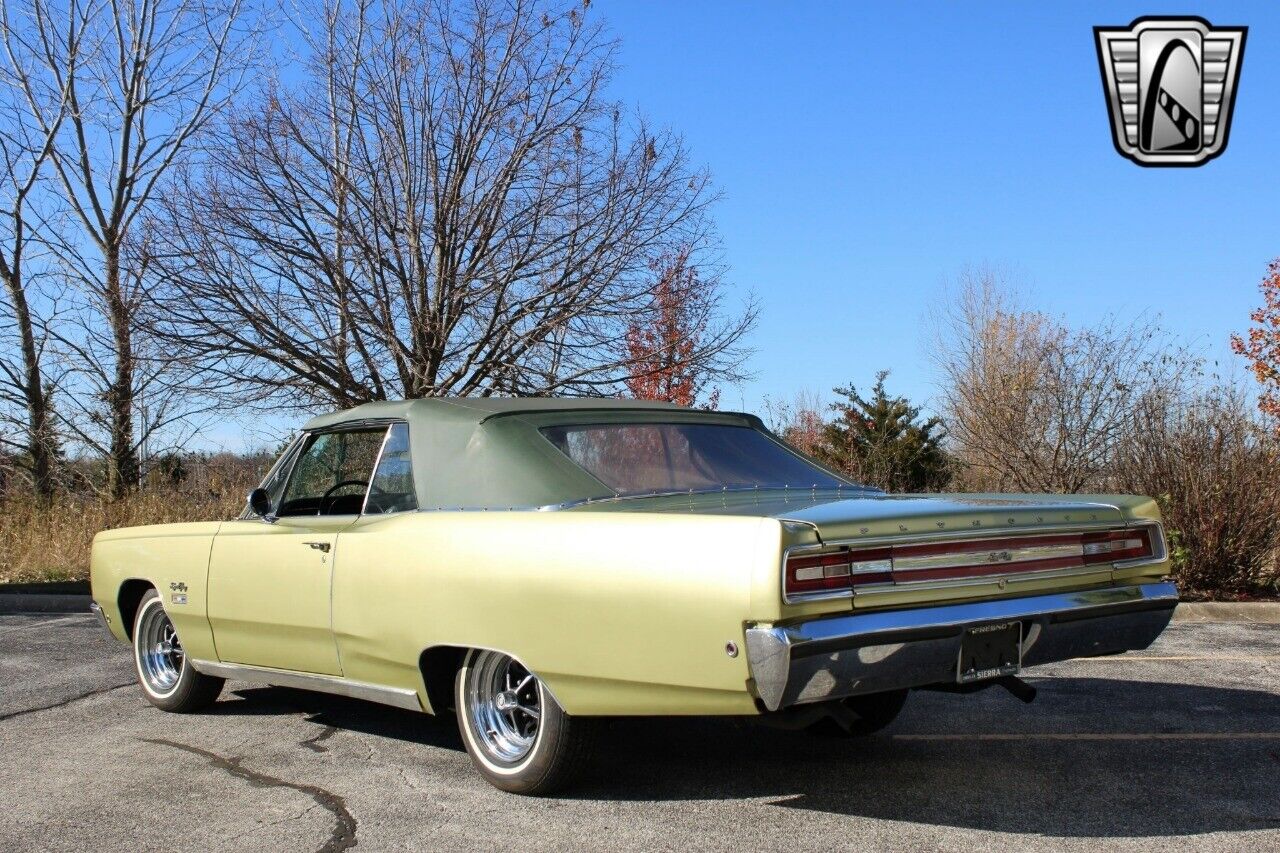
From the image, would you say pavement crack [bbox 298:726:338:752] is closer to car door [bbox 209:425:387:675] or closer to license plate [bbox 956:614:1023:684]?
car door [bbox 209:425:387:675]

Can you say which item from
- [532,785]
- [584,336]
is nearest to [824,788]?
[532,785]

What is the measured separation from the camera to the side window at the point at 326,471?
618 centimetres

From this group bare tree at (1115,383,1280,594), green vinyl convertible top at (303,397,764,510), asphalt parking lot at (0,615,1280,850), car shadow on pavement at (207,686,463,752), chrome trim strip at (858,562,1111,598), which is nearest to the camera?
chrome trim strip at (858,562,1111,598)

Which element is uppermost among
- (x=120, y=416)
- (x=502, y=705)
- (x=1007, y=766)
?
(x=120, y=416)

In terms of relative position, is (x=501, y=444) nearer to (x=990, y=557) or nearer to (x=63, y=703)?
(x=990, y=557)

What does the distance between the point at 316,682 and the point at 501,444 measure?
1460 mm

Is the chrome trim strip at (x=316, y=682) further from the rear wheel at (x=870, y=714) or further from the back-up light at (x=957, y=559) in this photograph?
the back-up light at (x=957, y=559)

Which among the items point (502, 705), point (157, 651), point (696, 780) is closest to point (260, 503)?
point (157, 651)

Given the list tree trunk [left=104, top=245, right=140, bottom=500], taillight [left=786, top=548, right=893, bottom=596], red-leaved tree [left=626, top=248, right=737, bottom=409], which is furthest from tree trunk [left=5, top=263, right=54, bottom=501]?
taillight [left=786, top=548, right=893, bottom=596]

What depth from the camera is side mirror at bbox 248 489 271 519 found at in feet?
20.0

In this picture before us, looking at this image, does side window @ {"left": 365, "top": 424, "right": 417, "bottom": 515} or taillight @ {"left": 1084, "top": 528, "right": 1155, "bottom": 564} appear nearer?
taillight @ {"left": 1084, "top": 528, "right": 1155, "bottom": 564}

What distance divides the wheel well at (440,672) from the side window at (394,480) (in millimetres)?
688

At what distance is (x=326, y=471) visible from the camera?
20.8 ft

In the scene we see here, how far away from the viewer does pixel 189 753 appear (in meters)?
5.69
